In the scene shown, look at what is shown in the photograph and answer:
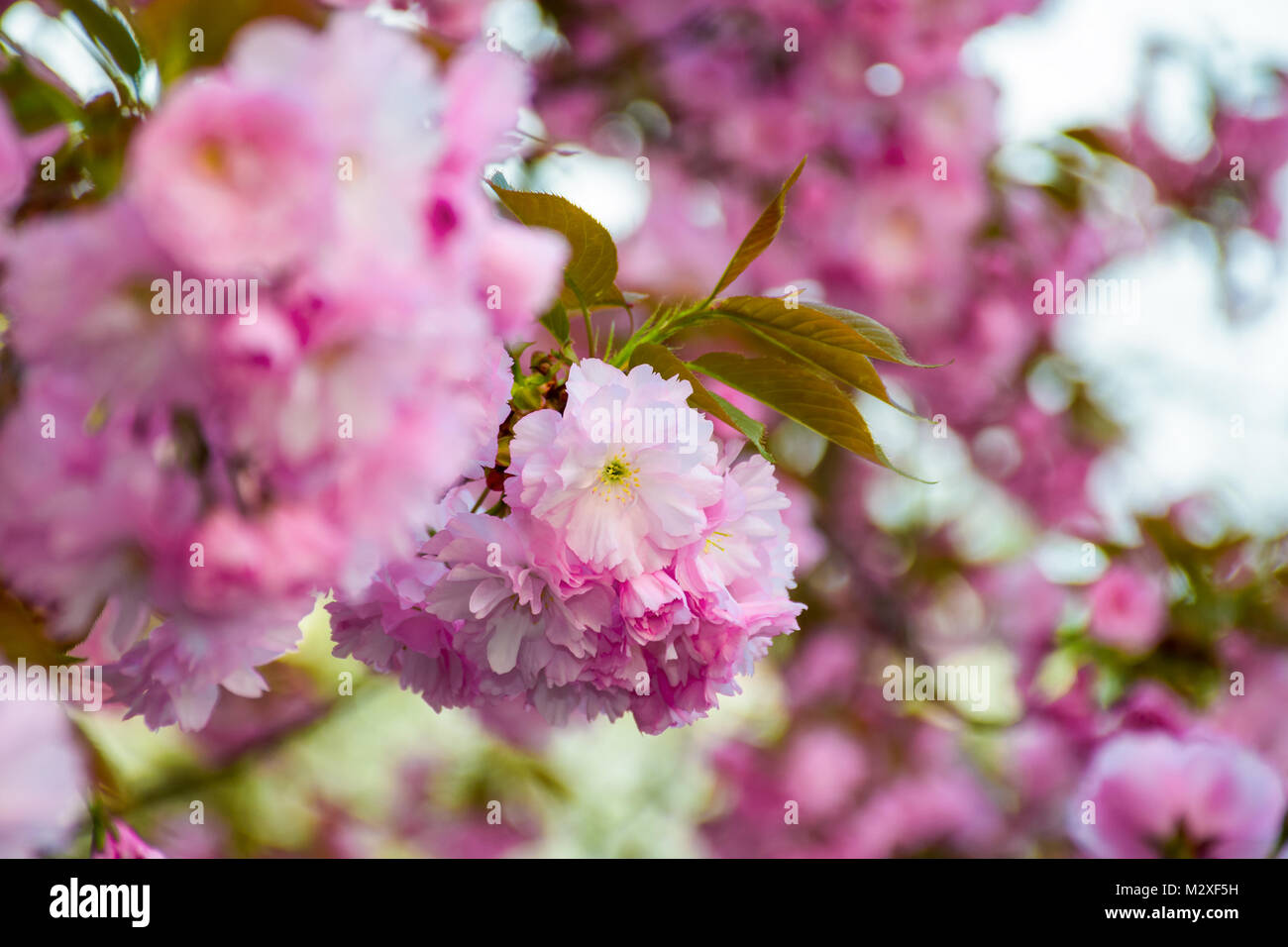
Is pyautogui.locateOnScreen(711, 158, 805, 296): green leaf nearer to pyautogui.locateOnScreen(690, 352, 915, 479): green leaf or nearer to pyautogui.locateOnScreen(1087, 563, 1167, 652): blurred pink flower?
pyautogui.locateOnScreen(690, 352, 915, 479): green leaf

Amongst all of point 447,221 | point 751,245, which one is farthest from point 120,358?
point 751,245

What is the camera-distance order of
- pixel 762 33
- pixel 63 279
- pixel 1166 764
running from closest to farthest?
1. pixel 63 279
2. pixel 1166 764
3. pixel 762 33

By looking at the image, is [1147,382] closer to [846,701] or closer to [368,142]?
[846,701]

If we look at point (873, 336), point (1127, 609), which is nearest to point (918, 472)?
point (1127, 609)

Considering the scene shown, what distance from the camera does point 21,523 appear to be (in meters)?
0.40

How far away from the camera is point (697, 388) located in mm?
603

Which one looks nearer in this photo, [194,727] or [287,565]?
[287,565]

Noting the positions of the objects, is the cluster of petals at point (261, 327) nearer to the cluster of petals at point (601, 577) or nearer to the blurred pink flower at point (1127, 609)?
the cluster of petals at point (601, 577)

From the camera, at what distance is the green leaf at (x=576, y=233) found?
585mm

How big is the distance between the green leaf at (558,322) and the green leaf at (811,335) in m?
0.10

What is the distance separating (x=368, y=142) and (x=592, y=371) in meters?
0.23

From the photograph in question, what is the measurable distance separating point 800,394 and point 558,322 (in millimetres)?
169

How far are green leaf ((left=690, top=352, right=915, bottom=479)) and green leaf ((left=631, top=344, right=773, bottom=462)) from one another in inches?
0.6

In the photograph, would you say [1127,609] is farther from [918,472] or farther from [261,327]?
[261,327]
